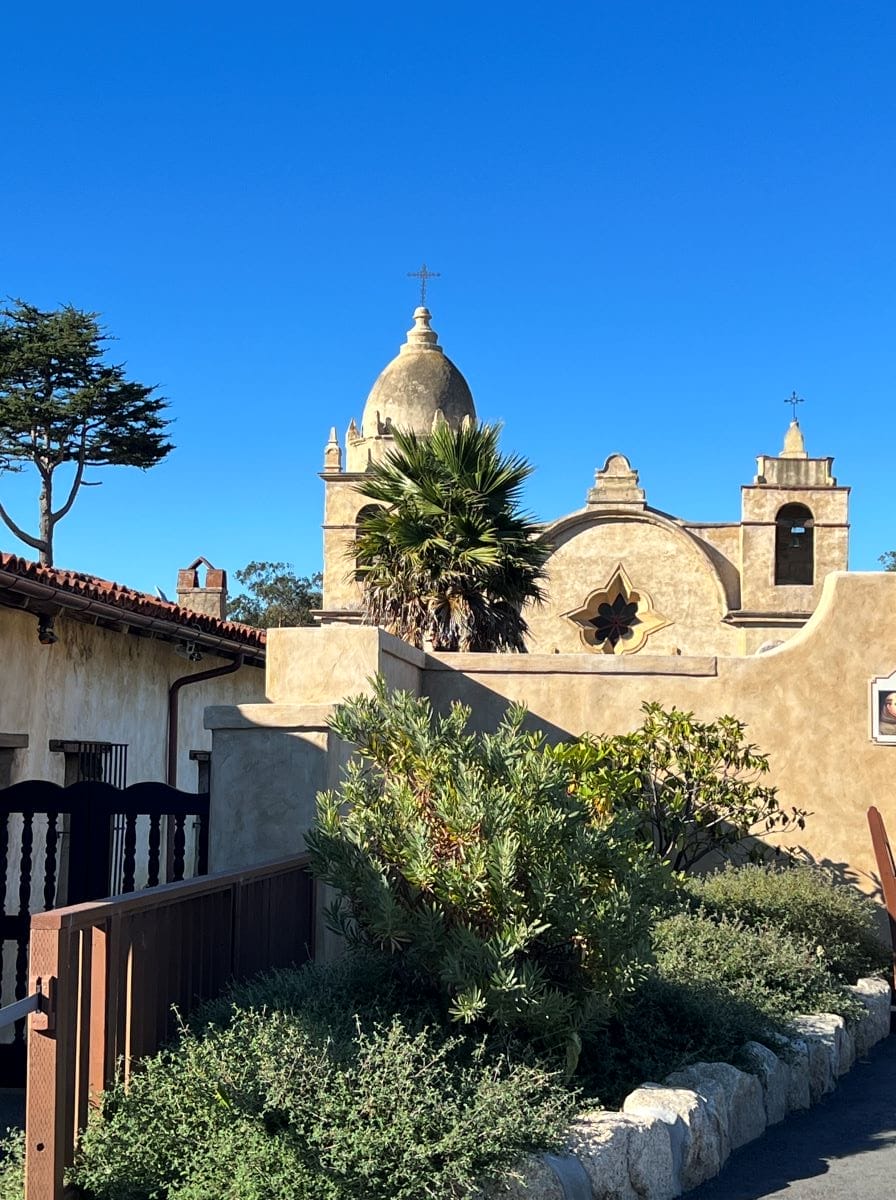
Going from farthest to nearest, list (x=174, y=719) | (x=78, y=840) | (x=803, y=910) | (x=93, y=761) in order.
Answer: (x=174, y=719), (x=93, y=761), (x=803, y=910), (x=78, y=840)

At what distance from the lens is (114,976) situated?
574 cm

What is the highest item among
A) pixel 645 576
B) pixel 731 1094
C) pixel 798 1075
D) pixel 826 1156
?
pixel 645 576

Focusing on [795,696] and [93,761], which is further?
[93,761]

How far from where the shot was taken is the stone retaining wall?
20.0 feet

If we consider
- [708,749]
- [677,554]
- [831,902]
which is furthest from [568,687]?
[677,554]

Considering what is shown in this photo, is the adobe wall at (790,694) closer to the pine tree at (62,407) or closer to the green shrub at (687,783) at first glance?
the green shrub at (687,783)

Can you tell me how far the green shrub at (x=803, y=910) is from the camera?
1070 cm

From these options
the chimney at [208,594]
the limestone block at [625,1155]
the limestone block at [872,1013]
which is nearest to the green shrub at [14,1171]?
the limestone block at [625,1155]

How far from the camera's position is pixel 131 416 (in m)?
43.4

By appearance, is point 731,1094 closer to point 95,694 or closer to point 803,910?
point 803,910

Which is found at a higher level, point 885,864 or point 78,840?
point 78,840

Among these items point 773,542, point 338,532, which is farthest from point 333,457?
point 773,542

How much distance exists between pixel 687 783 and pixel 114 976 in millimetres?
7352

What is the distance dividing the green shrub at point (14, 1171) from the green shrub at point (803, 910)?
5834mm
